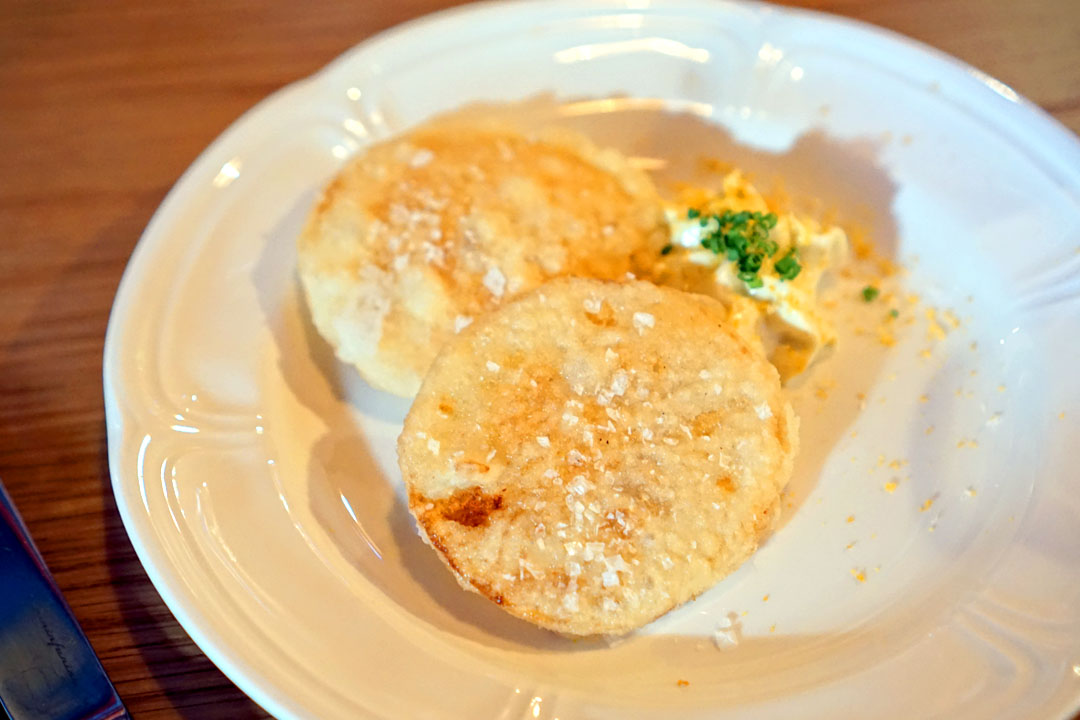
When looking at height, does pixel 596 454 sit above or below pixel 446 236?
below

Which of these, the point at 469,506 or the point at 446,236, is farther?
the point at 446,236

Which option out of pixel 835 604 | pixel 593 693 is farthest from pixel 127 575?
pixel 835 604

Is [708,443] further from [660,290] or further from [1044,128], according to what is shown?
[1044,128]

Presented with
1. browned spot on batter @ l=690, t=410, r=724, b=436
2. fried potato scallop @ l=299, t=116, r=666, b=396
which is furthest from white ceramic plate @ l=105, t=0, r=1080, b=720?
browned spot on batter @ l=690, t=410, r=724, b=436

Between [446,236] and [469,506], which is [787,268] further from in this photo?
[469,506]

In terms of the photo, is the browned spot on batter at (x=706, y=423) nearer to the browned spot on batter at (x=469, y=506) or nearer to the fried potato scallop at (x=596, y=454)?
the fried potato scallop at (x=596, y=454)

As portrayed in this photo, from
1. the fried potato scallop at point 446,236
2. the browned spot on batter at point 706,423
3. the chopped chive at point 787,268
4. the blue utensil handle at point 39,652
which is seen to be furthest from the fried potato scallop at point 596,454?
the blue utensil handle at point 39,652

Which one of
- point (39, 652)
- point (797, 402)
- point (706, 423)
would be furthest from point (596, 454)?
point (39, 652)

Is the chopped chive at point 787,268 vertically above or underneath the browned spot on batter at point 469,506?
above
